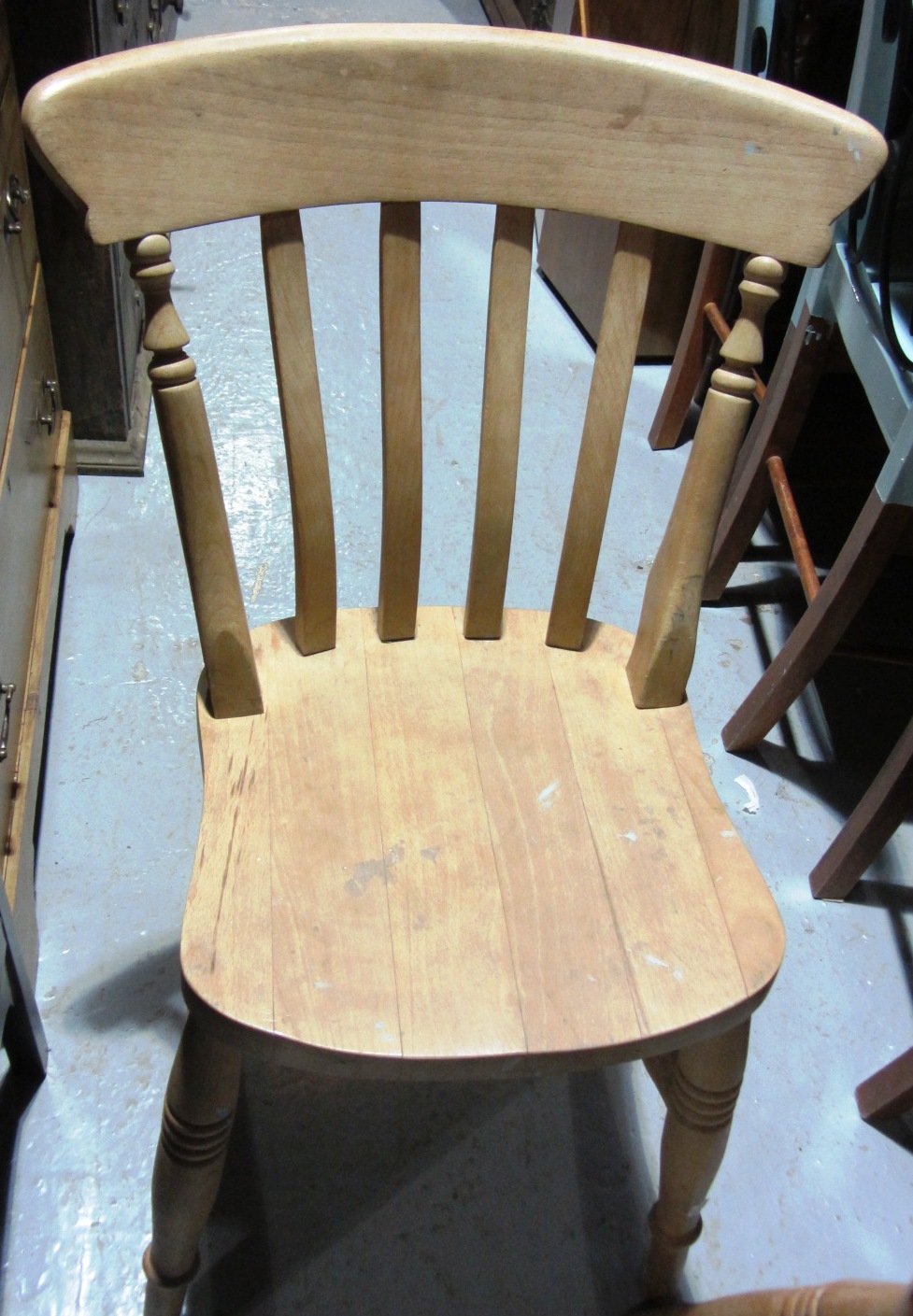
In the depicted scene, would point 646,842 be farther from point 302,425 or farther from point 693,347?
point 693,347

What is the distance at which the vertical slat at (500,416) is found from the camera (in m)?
0.78

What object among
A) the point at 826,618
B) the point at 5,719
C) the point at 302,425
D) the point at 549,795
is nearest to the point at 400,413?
the point at 302,425

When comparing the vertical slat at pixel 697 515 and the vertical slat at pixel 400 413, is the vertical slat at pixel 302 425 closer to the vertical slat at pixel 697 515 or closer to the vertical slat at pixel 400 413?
the vertical slat at pixel 400 413

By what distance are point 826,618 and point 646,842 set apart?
59 centimetres

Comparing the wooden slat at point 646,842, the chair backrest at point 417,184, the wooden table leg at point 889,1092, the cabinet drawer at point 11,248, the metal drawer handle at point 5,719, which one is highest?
the chair backrest at point 417,184

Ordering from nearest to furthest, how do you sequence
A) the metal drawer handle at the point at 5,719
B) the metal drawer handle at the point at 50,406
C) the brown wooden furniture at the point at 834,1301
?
the brown wooden furniture at the point at 834,1301
the metal drawer handle at the point at 5,719
the metal drawer handle at the point at 50,406

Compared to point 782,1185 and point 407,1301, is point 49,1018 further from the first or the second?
Result: point 782,1185

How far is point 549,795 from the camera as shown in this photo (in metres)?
0.80

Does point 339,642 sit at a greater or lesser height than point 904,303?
lesser

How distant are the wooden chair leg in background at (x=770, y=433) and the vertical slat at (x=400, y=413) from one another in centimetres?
62

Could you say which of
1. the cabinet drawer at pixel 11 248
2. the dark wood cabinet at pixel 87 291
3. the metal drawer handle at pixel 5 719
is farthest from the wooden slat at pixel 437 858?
the dark wood cabinet at pixel 87 291

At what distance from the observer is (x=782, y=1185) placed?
104 centimetres

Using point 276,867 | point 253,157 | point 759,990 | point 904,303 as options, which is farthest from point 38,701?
point 904,303

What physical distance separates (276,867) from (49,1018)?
49 cm
